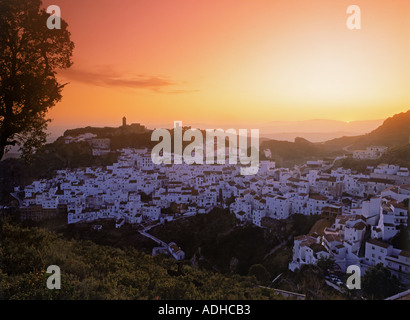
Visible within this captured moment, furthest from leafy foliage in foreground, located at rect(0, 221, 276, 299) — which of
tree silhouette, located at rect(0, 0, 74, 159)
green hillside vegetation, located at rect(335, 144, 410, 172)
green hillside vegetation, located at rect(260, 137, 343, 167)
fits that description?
green hillside vegetation, located at rect(260, 137, 343, 167)

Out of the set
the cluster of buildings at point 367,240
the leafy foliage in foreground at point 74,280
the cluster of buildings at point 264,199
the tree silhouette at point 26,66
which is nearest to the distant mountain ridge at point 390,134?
the cluster of buildings at point 264,199

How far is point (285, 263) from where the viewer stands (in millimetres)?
19141

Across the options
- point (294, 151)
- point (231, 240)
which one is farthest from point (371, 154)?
point (231, 240)

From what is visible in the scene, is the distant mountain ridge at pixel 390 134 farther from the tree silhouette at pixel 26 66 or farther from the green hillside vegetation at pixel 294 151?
the tree silhouette at pixel 26 66

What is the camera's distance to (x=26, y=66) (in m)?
7.34

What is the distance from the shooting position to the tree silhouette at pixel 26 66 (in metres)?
7.01

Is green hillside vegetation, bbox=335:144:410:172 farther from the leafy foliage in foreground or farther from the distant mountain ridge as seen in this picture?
the leafy foliage in foreground

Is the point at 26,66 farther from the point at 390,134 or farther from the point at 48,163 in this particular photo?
the point at 390,134

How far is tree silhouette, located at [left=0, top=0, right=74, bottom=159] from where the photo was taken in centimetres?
701
